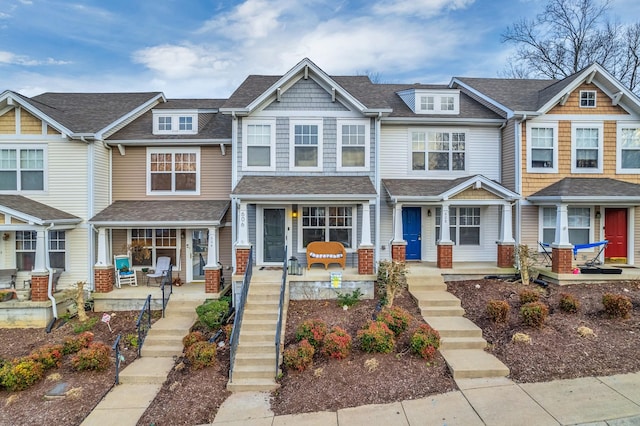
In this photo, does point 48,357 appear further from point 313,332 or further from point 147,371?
point 313,332

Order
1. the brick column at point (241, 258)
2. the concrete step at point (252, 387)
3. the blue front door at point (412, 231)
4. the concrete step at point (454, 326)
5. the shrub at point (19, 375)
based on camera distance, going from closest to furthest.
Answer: the concrete step at point (252, 387) < the shrub at point (19, 375) < the concrete step at point (454, 326) < the brick column at point (241, 258) < the blue front door at point (412, 231)

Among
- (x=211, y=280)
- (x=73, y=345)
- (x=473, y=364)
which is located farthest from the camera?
(x=211, y=280)

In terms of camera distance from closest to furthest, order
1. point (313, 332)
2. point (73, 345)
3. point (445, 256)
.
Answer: point (313, 332) < point (73, 345) < point (445, 256)

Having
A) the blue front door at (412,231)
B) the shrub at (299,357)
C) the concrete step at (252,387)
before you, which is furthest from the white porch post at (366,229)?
the concrete step at (252,387)

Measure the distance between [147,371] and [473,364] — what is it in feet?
22.3

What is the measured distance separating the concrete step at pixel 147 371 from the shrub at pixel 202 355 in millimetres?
624

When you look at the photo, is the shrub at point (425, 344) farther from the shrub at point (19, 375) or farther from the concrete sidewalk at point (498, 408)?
the shrub at point (19, 375)

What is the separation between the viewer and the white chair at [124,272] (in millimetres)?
11383

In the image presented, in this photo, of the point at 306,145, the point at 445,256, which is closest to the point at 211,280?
the point at 306,145

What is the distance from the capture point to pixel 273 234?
1168cm

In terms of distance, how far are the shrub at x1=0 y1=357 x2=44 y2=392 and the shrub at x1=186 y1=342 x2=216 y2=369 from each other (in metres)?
3.00

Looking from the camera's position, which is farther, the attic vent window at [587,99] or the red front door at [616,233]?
the red front door at [616,233]

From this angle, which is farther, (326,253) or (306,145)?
(306,145)

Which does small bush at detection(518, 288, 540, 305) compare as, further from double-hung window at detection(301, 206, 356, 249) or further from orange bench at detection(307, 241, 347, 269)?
double-hung window at detection(301, 206, 356, 249)
